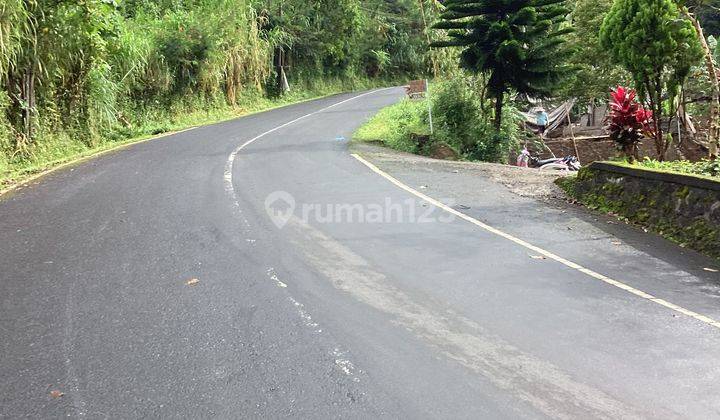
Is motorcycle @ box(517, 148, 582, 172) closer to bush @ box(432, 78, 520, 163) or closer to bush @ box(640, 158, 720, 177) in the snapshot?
bush @ box(432, 78, 520, 163)

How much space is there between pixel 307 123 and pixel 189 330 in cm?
1868

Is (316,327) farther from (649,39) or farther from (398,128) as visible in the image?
(398,128)

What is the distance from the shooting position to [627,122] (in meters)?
10.7

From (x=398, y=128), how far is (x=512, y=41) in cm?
518

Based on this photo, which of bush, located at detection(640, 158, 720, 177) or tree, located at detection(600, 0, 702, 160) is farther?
tree, located at detection(600, 0, 702, 160)

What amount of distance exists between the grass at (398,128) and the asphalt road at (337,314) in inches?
326

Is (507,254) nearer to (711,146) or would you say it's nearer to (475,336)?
(475,336)

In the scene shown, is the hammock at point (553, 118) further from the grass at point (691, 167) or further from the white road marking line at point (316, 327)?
the white road marking line at point (316, 327)

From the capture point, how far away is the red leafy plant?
34.6ft

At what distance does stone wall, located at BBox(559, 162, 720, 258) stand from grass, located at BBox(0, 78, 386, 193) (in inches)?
408

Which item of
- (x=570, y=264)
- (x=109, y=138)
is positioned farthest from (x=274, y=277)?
(x=109, y=138)

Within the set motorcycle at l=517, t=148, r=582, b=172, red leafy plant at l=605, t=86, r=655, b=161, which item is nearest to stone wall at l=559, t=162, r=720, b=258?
red leafy plant at l=605, t=86, r=655, b=161

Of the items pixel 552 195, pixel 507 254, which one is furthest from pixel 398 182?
pixel 507 254

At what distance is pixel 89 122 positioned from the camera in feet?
59.6
